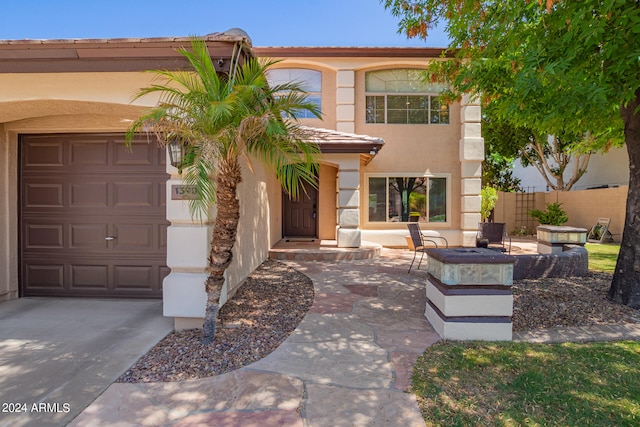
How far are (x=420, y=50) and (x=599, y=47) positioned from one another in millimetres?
7404

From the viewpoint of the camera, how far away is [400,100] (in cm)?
1159

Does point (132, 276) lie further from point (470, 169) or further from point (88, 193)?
point (470, 169)

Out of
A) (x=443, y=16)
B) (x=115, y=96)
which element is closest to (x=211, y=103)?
(x=115, y=96)

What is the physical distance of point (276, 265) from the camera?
8023 mm

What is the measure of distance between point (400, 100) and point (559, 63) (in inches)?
309

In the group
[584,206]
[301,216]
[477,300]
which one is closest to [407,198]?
[301,216]

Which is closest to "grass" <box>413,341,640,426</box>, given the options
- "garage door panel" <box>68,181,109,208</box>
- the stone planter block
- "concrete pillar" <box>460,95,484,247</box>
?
the stone planter block

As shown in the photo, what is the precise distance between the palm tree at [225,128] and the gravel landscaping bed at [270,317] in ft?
2.25

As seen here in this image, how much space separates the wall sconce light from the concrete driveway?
84.7 inches

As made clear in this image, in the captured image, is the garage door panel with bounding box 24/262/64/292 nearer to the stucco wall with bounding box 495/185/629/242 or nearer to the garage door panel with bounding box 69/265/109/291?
the garage door panel with bounding box 69/265/109/291

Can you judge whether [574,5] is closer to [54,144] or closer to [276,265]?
[276,265]

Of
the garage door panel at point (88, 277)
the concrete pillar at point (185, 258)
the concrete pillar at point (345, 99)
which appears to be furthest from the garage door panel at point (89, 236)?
the concrete pillar at point (345, 99)

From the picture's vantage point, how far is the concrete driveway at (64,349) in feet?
9.38

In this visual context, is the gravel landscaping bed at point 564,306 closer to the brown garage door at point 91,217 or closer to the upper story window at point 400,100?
the brown garage door at point 91,217
